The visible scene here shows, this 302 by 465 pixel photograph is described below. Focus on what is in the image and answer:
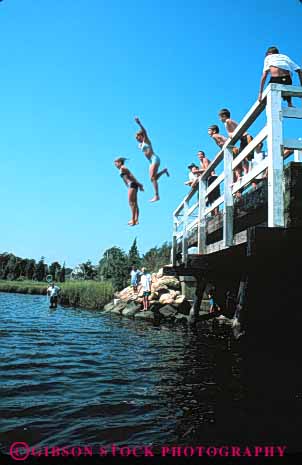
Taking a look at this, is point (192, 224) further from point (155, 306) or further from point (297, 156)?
point (155, 306)

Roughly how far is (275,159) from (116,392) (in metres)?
4.03

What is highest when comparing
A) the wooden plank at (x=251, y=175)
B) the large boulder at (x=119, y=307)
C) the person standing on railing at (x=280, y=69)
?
the person standing on railing at (x=280, y=69)

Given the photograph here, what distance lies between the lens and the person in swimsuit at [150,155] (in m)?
5.83

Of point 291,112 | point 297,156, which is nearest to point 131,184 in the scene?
point 291,112

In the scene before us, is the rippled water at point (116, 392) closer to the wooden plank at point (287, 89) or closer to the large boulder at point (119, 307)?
the wooden plank at point (287, 89)

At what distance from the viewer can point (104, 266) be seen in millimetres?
45438

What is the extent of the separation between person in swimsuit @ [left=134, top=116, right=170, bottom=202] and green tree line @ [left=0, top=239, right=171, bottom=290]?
85.0 ft

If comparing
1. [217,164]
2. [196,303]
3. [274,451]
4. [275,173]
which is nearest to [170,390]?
[274,451]

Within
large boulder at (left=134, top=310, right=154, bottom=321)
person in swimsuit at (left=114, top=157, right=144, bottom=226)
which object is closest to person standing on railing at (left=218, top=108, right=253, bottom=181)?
person in swimsuit at (left=114, top=157, right=144, bottom=226)

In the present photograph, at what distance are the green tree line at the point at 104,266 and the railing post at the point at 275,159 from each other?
2656cm

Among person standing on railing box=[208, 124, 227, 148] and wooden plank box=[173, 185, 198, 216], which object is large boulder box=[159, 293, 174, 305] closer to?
wooden plank box=[173, 185, 198, 216]

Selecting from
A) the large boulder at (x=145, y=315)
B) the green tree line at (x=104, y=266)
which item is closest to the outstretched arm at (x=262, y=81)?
the large boulder at (x=145, y=315)

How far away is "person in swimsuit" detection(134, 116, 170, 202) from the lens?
5832 mm

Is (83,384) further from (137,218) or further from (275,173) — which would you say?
(275,173)
